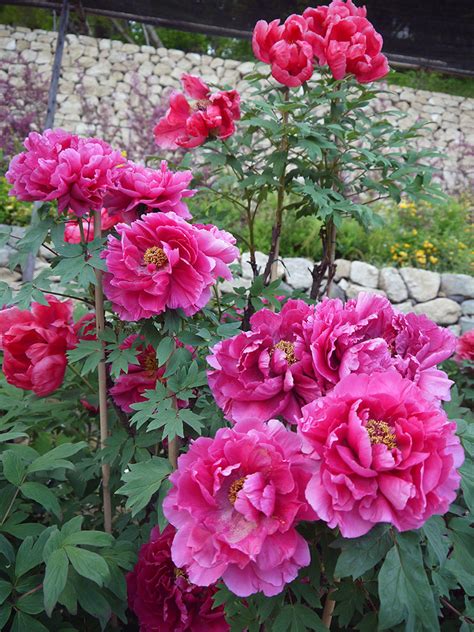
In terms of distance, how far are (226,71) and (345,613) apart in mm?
8448

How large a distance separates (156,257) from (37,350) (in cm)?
40

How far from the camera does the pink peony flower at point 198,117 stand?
1.30m

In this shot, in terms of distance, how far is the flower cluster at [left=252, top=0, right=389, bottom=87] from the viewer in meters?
1.24

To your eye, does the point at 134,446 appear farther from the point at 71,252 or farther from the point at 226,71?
the point at 226,71

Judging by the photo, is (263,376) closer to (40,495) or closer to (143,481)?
(143,481)

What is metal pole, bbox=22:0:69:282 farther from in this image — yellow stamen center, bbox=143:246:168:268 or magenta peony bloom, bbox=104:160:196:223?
yellow stamen center, bbox=143:246:168:268

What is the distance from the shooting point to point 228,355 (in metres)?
0.73

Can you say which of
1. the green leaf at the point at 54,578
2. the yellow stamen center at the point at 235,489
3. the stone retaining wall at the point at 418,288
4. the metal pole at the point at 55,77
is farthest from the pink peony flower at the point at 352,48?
the stone retaining wall at the point at 418,288

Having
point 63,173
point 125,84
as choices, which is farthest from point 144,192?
point 125,84

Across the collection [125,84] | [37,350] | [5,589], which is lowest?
[125,84]

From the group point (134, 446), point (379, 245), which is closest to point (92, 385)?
point (134, 446)

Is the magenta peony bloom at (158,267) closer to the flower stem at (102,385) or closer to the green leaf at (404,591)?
the flower stem at (102,385)

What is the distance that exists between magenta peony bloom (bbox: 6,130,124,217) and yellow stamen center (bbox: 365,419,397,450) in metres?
0.56

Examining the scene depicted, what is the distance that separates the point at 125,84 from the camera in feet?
25.5
